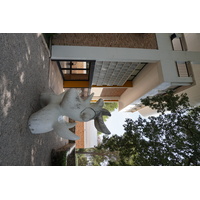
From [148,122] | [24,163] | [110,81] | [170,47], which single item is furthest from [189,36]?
[24,163]

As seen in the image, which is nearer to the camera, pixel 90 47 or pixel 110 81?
pixel 90 47

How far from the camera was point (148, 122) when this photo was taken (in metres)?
4.31

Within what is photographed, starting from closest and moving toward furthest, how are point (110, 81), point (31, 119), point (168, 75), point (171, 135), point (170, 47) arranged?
point (31, 119), point (171, 135), point (168, 75), point (170, 47), point (110, 81)

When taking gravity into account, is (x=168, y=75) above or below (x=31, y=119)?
above

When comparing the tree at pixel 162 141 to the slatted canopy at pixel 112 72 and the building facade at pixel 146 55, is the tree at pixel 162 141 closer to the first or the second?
the building facade at pixel 146 55

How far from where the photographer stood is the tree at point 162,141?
375 cm

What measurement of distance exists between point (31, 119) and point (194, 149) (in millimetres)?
4004

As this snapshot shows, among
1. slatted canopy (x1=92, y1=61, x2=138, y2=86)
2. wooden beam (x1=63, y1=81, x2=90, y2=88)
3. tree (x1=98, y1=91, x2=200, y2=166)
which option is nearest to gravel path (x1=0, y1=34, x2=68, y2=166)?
tree (x1=98, y1=91, x2=200, y2=166)

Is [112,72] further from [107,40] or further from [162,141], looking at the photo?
[162,141]

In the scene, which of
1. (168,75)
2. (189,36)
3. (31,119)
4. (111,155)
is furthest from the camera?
(189,36)

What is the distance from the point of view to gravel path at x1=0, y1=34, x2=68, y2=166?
299 centimetres

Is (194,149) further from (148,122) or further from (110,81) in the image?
(110,81)

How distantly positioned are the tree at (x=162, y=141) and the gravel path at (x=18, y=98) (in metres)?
1.90

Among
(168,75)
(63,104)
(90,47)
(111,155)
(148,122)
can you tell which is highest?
(90,47)
